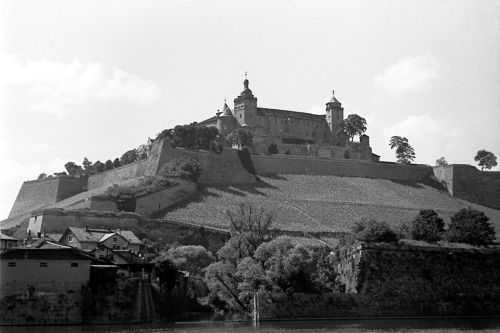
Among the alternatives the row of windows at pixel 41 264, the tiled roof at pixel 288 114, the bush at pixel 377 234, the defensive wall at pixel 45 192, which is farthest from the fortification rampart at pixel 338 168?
the row of windows at pixel 41 264

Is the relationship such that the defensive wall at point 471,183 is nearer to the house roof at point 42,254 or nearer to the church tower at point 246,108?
the church tower at point 246,108

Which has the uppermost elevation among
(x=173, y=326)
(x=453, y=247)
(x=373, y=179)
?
(x=373, y=179)

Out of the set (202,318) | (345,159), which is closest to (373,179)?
(345,159)

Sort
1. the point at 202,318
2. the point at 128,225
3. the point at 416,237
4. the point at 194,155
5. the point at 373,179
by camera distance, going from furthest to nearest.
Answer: the point at 373,179 < the point at 194,155 < the point at 128,225 < the point at 416,237 < the point at 202,318

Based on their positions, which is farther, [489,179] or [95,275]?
[489,179]

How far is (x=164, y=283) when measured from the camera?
57.3 m

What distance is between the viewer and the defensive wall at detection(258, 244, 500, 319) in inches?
2351

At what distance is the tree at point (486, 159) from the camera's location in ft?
459

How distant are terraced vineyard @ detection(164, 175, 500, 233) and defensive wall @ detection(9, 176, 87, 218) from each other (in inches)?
784

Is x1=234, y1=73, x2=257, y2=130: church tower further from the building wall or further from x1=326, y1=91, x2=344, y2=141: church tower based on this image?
the building wall

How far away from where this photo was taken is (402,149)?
13875 cm

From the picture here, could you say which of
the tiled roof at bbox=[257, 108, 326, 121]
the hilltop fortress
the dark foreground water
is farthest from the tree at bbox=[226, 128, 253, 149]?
the dark foreground water

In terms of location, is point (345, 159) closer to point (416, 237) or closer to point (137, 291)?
point (416, 237)

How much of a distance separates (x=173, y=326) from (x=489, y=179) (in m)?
89.8
